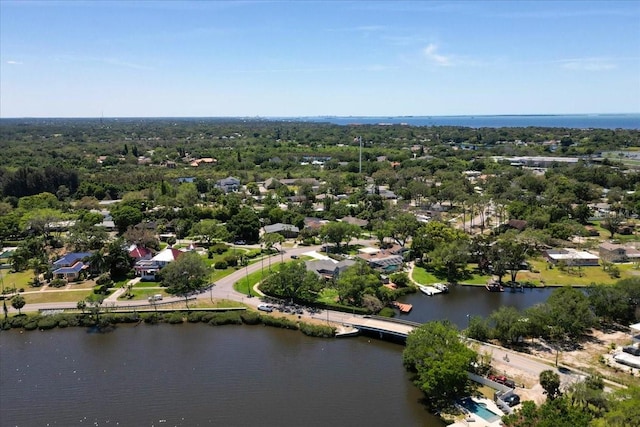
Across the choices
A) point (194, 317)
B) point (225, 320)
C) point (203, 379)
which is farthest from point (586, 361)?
point (194, 317)

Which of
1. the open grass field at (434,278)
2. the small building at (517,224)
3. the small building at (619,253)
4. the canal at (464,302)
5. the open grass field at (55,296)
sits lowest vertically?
the open grass field at (55,296)

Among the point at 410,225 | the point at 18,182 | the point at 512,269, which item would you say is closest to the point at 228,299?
the point at 410,225

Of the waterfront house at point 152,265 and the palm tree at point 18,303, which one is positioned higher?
the waterfront house at point 152,265

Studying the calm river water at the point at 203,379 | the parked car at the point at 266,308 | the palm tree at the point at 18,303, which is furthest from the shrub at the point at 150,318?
the palm tree at the point at 18,303

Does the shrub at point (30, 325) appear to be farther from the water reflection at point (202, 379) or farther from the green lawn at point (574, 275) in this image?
the green lawn at point (574, 275)

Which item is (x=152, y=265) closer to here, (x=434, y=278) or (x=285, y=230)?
(x=285, y=230)

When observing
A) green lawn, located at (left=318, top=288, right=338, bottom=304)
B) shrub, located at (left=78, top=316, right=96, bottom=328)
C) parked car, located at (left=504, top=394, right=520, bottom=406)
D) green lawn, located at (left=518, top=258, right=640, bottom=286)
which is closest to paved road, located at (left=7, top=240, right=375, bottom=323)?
green lawn, located at (left=318, top=288, right=338, bottom=304)

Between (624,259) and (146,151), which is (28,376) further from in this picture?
(146,151)
